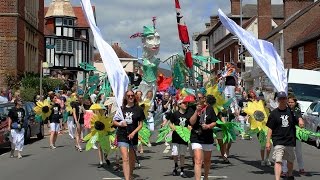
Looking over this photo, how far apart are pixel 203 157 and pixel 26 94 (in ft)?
83.4

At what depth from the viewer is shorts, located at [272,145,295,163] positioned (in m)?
9.32

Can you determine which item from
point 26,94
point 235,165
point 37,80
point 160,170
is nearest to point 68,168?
point 160,170

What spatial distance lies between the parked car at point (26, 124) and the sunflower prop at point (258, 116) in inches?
304

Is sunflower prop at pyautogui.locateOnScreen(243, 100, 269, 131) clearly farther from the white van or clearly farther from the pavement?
the white van

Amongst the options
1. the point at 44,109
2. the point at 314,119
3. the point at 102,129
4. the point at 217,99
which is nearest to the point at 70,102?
the point at 44,109

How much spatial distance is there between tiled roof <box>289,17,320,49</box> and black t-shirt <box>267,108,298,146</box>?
97.0 feet

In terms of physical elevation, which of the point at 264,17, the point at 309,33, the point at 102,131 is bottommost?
the point at 102,131

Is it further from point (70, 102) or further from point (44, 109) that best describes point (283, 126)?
point (44, 109)

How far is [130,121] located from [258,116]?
137 inches

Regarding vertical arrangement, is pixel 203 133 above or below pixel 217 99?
below

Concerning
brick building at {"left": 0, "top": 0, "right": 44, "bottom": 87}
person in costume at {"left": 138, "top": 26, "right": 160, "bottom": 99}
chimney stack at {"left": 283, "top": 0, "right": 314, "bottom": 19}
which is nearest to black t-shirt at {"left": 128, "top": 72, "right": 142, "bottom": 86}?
person in costume at {"left": 138, "top": 26, "right": 160, "bottom": 99}

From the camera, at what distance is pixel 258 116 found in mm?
12094

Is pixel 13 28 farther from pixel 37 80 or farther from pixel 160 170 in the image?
pixel 160 170

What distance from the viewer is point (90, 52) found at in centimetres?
7994
